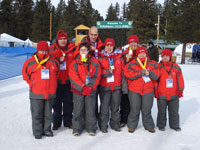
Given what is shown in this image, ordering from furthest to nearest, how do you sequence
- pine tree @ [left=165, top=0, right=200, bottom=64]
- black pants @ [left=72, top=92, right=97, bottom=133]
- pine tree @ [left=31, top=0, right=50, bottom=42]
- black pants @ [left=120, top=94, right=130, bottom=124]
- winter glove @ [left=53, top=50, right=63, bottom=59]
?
pine tree @ [left=31, top=0, right=50, bottom=42] < pine tree @ [left=165, top=0, right=200, bottom=64] < black pants @ [left=120, top=94, right=130, bottom=124] < winter glove @ [left=53, top=50, right=63, bottom=59] < black pants @ [left=72, top=92, right=97, bottom=133]

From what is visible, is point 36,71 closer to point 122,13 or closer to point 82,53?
point 82,53

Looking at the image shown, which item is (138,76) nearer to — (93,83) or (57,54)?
(93,83)

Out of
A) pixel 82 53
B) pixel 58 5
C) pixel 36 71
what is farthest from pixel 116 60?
pixel 58 5

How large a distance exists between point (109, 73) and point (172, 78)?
1.27 metres

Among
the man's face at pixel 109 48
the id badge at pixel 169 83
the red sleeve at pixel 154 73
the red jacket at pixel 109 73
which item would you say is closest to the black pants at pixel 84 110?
the red jacket at pixel 109 73

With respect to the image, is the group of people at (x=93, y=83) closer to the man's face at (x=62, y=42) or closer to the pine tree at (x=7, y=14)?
the man's face at (x=62, y=42)

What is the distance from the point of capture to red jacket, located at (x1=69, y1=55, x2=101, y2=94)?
3.76 m

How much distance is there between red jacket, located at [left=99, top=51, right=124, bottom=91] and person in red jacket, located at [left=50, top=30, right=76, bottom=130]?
64 centimetres

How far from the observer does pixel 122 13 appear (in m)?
96.9

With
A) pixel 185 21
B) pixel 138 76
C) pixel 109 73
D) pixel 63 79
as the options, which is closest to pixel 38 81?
pixel 63 79

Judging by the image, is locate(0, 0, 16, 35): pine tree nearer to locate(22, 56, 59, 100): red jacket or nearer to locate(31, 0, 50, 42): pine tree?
locate(31, 0, 50, 42): pine tree

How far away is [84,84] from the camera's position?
3.79 m

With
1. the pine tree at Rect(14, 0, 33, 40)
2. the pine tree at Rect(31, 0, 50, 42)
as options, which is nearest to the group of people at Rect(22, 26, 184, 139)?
the pine tree at Rect(31, 0, 50, 42)

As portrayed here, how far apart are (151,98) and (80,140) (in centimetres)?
155
